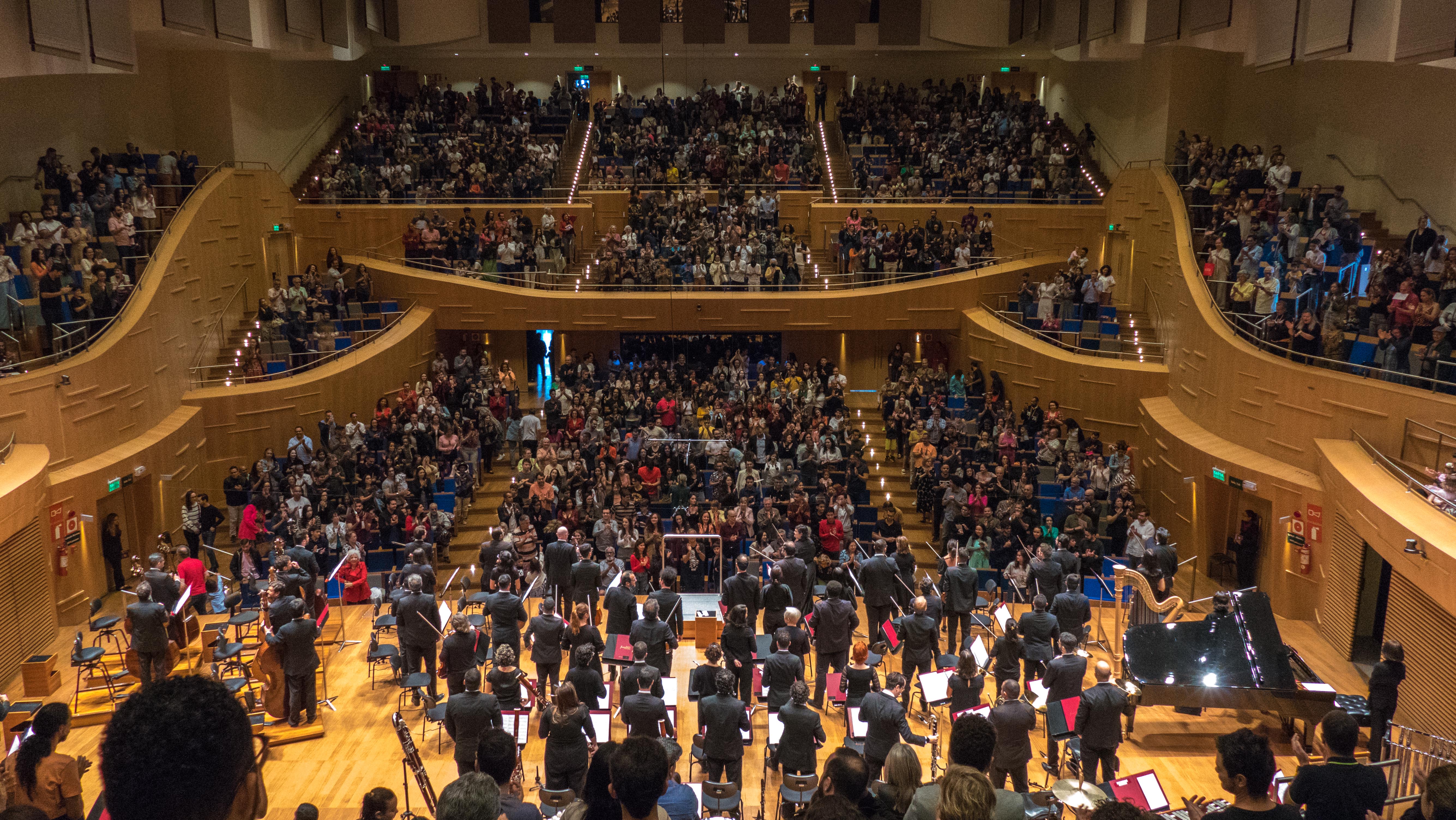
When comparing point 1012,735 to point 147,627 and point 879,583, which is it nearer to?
point 879,583

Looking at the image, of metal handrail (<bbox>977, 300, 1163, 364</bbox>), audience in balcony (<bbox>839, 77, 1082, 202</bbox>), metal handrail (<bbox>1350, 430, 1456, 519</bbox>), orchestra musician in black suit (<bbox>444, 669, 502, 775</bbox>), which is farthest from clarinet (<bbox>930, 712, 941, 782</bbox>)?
audience in balcony (<bbox>839, 77, 1082, 202</bbox>)

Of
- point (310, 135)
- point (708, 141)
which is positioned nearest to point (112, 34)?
point (310, 135)

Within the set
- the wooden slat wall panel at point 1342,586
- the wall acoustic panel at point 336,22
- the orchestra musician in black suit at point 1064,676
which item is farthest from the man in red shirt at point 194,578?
the wall acoustic panel at point 336,22

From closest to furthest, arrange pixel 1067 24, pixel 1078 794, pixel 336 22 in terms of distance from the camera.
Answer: pixel 1078 794, pixel 336 22, pixel 1067 24

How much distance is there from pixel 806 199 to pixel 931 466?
947 centimetres

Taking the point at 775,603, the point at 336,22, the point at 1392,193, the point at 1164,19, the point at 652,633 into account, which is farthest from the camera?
the point at 336,22

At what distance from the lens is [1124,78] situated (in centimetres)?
2431

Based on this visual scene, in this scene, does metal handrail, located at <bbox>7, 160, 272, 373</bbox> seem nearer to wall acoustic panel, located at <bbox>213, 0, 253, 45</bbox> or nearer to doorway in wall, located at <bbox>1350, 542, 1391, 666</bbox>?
wall acoustic panel, located at <bbox>213, 0, 253, 45</bbox>

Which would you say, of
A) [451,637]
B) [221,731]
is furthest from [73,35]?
[221,731]

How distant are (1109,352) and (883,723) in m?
12.9

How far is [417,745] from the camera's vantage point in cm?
1052

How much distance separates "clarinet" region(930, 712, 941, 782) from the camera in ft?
28.6

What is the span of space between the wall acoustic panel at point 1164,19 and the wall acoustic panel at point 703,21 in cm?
1235

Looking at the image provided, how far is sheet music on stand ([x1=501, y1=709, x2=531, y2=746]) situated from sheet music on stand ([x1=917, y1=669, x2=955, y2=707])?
340 cm
